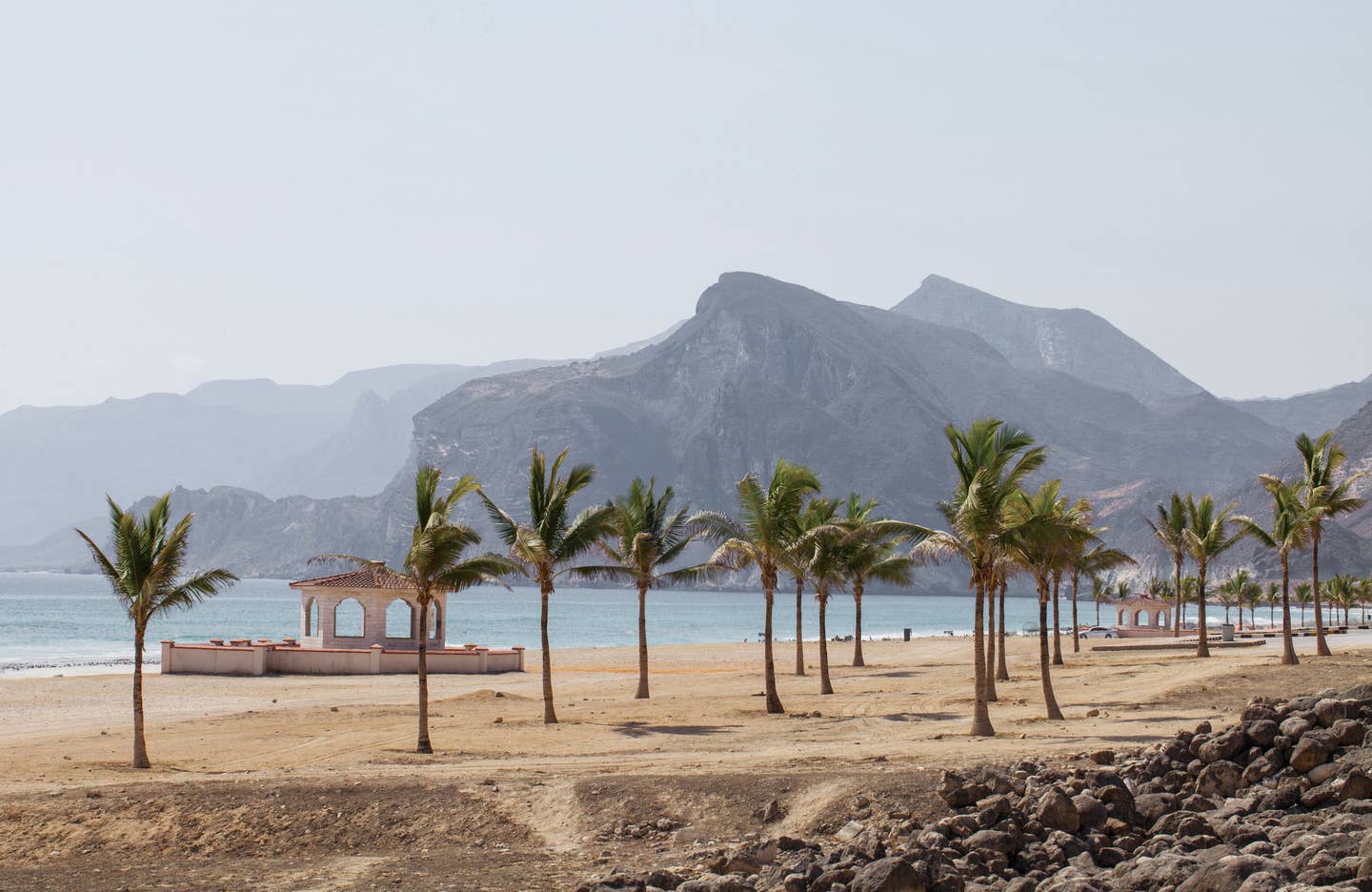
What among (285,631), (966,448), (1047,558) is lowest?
(285,631)

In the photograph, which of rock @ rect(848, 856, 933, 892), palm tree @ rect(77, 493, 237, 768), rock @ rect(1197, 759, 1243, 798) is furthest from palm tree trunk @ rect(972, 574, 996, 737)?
palm tree @ rect(77, 493, 237, 768)

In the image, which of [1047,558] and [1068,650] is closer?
[1047,558]

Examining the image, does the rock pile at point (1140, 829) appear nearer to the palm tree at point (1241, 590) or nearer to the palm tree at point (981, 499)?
the palm tree at point (981, 499)

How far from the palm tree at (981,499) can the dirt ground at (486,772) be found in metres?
1.86

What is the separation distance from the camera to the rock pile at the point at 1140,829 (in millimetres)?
14539

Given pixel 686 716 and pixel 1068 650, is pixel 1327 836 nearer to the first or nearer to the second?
pixel 686 716

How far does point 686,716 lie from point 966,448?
32.4ft

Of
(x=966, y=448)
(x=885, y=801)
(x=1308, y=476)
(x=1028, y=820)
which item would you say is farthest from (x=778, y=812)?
(x=1308, y=476)

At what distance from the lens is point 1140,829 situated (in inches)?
682

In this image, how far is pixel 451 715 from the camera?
1320 inches

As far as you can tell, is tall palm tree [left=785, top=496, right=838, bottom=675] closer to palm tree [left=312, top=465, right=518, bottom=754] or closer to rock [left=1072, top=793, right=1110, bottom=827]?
palm tree [left=312, top=465, right=518, bottom=754]

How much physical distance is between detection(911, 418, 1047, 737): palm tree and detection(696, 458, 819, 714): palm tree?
482 cm

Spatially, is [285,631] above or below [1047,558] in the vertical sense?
below

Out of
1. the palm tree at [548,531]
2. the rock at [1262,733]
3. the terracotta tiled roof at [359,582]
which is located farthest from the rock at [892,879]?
the terracotta tiled roof at [359,582]
